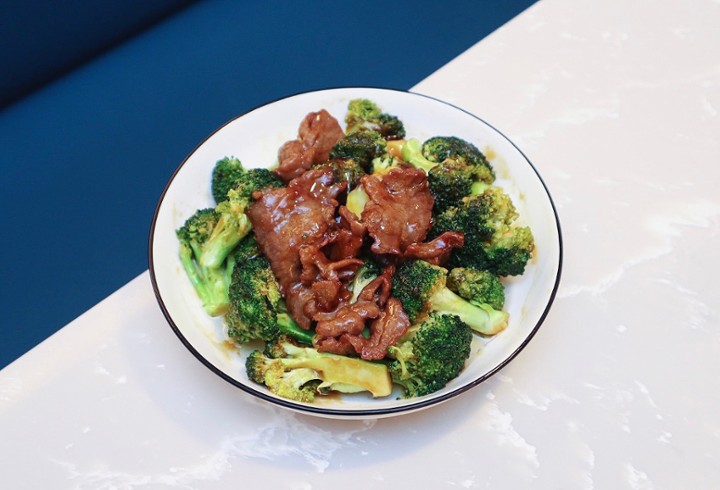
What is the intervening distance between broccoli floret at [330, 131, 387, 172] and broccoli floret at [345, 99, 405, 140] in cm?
9

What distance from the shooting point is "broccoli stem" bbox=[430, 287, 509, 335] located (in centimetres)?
145

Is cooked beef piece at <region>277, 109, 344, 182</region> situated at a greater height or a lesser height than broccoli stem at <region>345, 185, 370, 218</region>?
greater

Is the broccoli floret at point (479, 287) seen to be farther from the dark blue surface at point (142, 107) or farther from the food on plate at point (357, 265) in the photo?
the dark blue surface at point (142, 107)

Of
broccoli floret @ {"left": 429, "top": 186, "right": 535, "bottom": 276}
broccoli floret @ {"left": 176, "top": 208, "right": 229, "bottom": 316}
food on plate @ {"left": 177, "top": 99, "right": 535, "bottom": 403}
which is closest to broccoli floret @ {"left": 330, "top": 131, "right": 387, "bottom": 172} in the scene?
food on plate @ {"left": 177, "top": 99, "right": 535, "bottom": 403}

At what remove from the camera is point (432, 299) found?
1463 mm

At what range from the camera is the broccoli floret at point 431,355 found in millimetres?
1320

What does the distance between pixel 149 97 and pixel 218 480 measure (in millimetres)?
1788

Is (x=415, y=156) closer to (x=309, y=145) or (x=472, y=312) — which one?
(x=309, y=145)

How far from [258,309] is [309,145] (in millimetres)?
562

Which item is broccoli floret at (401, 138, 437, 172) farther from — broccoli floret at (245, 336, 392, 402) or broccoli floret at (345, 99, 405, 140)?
broccoli floret at (245, 336, 392, 402)

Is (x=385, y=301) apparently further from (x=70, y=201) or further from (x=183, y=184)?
(x=70, y=201)

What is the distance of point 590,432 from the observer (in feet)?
4.66

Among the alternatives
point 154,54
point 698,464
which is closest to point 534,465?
point 698,464

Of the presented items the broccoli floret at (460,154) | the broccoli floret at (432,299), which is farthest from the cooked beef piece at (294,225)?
the broccoli floret at (460,154)
